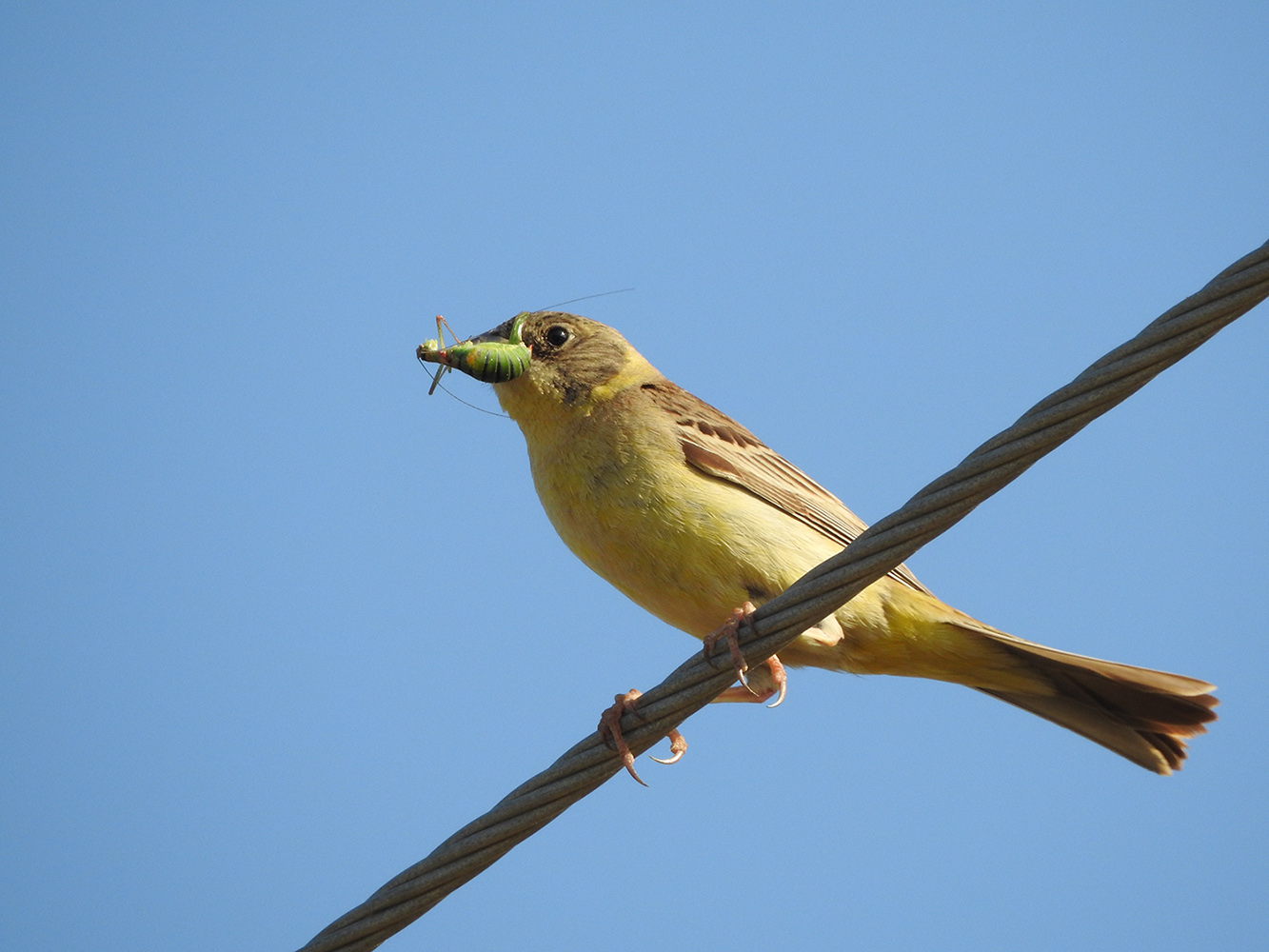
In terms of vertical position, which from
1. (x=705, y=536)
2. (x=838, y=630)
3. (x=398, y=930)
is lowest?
(x=398, y=930)

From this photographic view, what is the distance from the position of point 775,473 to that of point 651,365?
1531 millimetres

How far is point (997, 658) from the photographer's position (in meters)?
5.10

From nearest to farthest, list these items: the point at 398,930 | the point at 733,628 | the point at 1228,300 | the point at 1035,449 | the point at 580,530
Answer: the point at 1228,300, the point at 1035,449, the point at 398,930, the point at 733,628, the point at 580,530

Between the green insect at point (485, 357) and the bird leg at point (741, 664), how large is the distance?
1.72 m

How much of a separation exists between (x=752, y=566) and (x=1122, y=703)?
1.70 meters

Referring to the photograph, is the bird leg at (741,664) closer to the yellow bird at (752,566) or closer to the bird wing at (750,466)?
the yellow bird at (752,566)

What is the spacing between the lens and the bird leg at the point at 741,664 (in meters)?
3.31

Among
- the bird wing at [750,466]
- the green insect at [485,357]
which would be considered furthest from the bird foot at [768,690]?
the green insect at [485,357]

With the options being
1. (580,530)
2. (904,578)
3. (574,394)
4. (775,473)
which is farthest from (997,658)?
(574,394)

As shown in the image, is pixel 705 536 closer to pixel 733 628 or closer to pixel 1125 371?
pixel 733 628

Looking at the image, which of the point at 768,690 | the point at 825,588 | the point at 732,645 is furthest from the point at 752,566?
the point at 825,588

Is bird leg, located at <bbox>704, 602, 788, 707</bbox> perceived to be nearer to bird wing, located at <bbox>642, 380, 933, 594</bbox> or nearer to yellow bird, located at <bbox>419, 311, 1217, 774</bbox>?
yellow bird, located at <bbox>419, 311, 1217, 774</bbox>

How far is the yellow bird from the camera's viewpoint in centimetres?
477

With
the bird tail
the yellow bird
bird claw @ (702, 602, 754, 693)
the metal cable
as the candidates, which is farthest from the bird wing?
the metal cable
